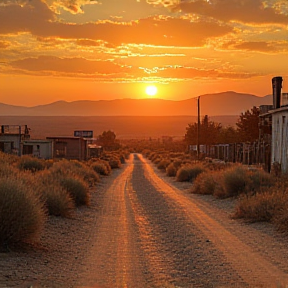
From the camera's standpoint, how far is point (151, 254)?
11555mm

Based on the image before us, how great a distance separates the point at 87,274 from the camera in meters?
9.48

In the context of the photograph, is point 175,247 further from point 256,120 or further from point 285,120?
point 256,120

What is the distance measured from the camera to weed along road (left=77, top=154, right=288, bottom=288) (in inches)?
361

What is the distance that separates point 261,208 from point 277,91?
61.1ft

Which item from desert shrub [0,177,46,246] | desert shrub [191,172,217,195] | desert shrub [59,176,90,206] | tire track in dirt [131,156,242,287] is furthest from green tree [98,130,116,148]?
desert shrub [0,177,46,246]

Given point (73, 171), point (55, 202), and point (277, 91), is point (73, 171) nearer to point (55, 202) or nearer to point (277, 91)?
point (277, 91)

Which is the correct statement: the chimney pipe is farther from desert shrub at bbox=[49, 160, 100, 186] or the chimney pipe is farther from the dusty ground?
the dusty ground

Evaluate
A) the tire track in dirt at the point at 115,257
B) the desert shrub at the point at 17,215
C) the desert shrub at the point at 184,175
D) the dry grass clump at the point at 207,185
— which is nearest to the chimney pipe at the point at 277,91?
the desert shrub at the point at 184,175

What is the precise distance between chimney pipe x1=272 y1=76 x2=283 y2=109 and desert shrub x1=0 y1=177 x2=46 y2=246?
2463 centimetres

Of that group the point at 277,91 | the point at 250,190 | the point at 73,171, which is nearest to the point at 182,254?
the point at 250,190

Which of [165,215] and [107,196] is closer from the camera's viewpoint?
[165,215]

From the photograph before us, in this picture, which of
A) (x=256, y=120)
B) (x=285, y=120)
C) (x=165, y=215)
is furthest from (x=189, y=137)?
(x=165, y=215)

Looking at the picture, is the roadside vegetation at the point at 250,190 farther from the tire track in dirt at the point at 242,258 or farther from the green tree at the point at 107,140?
the green tree at the point at 107,140

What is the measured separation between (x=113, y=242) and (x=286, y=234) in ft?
14.6
